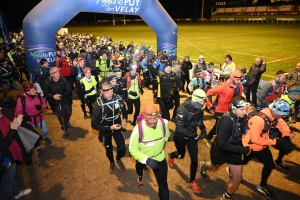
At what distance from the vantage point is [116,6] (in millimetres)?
9469

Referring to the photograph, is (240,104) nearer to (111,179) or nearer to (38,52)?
(111,179)

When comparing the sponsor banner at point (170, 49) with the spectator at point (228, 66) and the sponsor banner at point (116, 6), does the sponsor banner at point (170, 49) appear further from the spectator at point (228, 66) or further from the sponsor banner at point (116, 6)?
the spectator at point (228, 66)

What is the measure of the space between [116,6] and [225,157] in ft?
27.3

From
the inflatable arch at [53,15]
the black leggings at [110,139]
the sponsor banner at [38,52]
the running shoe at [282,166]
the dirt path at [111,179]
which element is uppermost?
the inflatable arch at [53,15]

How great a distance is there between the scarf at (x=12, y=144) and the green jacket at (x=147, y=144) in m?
2.08

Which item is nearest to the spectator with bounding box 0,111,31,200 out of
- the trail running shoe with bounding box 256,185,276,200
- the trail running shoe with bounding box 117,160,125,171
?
the trail running shoe with bounding box 117,160,125,171

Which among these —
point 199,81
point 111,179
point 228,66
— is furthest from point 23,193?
point 228,66

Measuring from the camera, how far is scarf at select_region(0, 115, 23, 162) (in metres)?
3.40

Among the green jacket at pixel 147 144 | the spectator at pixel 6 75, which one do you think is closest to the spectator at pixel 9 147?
the green jacket at pixel 147 144

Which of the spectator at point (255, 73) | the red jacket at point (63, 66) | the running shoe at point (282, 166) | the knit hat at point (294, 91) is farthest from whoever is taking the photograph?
the red jacket at point (63, 66)

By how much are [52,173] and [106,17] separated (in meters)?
95.3

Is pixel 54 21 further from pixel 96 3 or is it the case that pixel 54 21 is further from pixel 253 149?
pixel 253 149

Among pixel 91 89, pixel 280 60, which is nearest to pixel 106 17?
pixel 280 60

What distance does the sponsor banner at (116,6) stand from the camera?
9031mm
